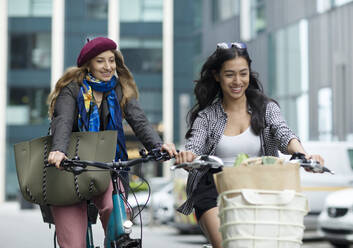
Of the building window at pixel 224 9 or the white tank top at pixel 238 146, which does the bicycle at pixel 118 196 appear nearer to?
the white tank top at pixel 238 146

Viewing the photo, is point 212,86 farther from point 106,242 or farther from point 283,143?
point 106,242

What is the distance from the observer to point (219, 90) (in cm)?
491

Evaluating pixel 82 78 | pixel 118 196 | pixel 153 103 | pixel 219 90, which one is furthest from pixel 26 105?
pixel 118 196

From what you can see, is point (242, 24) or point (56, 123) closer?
point (56, 123)

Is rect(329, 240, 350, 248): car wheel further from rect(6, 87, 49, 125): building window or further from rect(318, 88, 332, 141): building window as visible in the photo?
rect(6, 87, 49, 125): building window

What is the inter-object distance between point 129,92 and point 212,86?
1.97 feet

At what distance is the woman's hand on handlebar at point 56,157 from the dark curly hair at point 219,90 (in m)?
0.71

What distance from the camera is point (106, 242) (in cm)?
467

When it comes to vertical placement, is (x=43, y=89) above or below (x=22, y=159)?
above

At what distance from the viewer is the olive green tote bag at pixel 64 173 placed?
4.77 m

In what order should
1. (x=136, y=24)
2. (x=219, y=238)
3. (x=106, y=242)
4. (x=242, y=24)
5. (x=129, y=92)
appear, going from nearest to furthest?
(x=219, y=238) < (x=106, y=242) < (x=129, y=92) < (x=242, y=24) < (x=136, y=24)

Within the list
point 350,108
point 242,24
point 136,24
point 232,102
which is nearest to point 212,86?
point 232,102

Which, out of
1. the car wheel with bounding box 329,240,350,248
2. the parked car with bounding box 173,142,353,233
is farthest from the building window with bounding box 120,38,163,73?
the car wheel with bounding box 329,240,350,248

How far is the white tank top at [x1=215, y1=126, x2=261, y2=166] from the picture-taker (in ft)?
15.0
